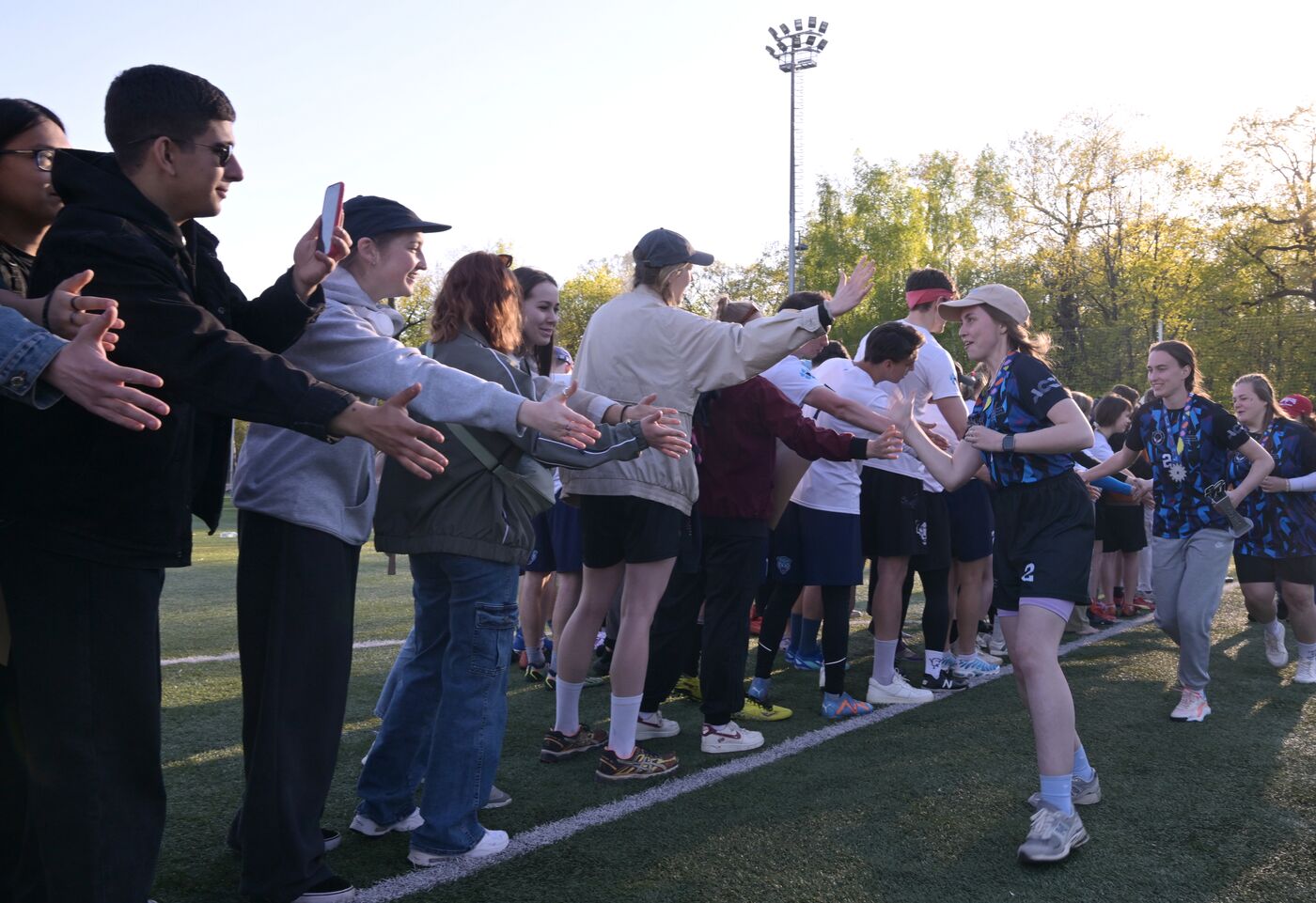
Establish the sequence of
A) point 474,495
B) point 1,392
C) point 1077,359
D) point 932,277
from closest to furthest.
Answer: point 1,392, point 474,495, point 932,277, point 1077,359

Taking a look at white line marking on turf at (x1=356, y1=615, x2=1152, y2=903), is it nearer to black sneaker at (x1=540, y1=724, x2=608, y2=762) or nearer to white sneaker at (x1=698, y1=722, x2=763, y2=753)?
white sneaker at (x1=698, y1=722, x2=763, y2=753)

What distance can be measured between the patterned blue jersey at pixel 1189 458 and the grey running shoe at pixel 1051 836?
285cm

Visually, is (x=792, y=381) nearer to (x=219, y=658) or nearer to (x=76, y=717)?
(x=76, y=717)

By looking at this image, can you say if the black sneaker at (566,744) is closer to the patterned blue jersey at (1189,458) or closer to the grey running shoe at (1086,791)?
the grey running shoe at (1086,791)

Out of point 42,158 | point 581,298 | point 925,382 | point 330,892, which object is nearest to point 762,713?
point 925,382

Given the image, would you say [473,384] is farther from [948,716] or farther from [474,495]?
[948,716]

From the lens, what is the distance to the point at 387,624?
956cm

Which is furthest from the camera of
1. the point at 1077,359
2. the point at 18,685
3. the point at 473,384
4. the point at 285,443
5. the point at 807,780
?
the point at 1077,359

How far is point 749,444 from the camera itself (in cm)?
532

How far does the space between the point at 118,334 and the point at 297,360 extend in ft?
2.79

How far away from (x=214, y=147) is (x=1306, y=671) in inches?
284

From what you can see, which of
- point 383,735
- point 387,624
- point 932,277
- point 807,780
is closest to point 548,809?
point 383,735

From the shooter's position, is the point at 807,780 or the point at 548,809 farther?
the point at 807,780

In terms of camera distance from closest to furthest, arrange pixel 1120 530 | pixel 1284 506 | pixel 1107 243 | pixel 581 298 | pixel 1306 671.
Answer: pixel 1306 671, pixel 1284 506, pixel 1120 530, pixel 1107 243, pixel 581 298
